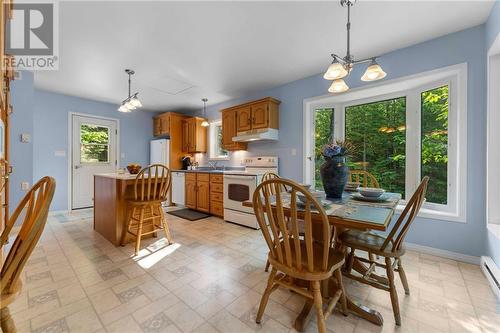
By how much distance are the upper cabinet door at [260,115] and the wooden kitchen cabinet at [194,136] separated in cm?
173

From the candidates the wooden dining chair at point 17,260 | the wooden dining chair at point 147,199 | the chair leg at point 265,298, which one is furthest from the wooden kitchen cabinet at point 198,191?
the wooden dining chair at point 17,260

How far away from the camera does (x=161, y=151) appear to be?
515 cm

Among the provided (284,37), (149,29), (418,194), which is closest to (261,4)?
→ (284,37)

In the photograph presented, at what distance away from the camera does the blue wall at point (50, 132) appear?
3.14 meters

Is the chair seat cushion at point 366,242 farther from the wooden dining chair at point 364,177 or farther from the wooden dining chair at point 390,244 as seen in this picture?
the wooden dining chair at point 364,177

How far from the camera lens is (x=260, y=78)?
136 inches

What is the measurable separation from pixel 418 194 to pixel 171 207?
4.49m

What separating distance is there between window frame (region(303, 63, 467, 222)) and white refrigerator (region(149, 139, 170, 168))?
3.57m

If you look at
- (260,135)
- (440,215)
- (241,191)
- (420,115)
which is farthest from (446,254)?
(260,135)

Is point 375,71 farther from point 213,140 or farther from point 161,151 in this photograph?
point 161,151

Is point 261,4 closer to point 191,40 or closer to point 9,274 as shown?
point 191,40

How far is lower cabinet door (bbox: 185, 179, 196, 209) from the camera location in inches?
170

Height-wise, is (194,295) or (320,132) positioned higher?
(320,132)

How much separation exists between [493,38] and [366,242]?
84.7 inches
